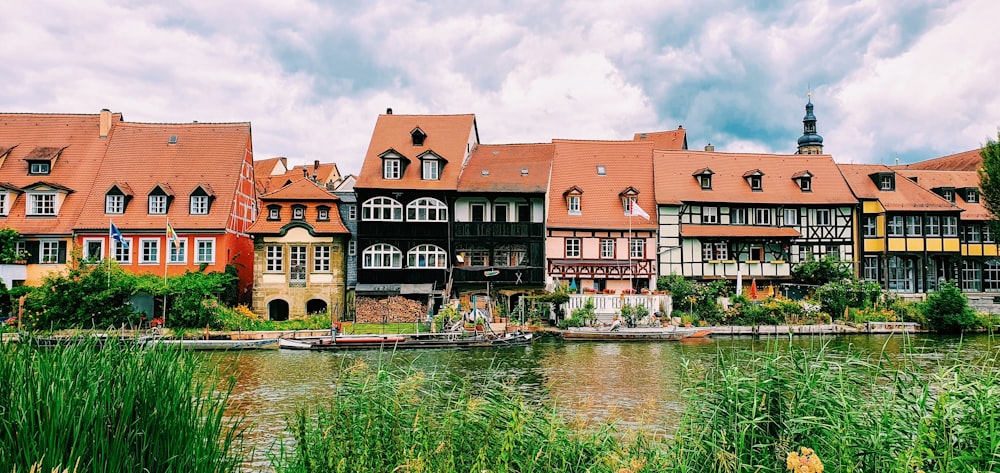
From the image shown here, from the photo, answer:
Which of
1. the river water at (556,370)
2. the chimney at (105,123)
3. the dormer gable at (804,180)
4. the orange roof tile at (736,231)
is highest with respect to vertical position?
the chimney at (105,123)

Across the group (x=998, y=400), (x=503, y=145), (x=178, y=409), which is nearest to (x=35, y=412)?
(x=178, y=409)

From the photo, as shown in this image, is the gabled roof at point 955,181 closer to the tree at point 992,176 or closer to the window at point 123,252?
the tree at point 992,176

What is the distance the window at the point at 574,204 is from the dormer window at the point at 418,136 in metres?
9.40

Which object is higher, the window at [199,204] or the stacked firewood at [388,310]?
the window at [199,204]

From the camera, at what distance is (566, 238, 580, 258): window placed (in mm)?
38281

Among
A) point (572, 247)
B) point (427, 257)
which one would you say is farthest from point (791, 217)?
point (427, 257)

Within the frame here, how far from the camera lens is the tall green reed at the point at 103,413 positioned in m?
5.94

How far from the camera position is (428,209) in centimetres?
3656

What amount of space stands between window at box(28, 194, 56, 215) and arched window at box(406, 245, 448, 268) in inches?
762

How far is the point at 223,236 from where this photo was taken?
35.4 meters

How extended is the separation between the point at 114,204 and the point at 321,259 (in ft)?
37.1

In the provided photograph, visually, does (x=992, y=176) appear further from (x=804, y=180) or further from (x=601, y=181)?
(x=601, y=181)

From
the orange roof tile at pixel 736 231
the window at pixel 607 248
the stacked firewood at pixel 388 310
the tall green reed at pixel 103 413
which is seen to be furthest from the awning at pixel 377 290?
the tall green reed at pixel 103 413

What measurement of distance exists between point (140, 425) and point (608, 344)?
78.5ft
